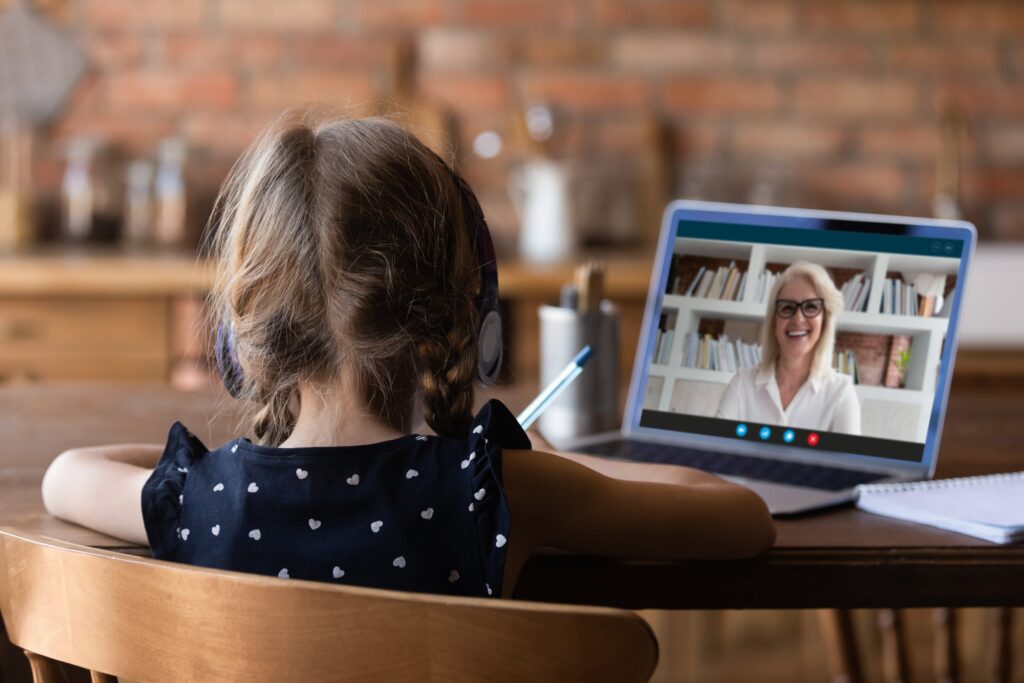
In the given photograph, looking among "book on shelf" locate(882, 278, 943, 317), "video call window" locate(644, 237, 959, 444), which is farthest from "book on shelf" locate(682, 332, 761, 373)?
"book on shelf" locate(882, 278, 943, 317)

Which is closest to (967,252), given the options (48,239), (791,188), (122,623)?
(122,623)

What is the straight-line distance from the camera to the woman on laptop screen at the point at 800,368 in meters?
1.12

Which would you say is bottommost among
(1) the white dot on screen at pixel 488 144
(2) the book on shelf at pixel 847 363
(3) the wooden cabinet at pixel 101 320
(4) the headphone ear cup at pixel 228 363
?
(3) the wooden cabinet at pixel 101 320

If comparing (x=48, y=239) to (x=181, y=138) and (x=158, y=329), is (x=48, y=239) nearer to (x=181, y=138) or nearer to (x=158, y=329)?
(x=181, y=138)

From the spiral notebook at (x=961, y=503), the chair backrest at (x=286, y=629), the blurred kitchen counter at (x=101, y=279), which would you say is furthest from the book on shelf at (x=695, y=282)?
the blurred kitchen counter at (x=101, y=279)

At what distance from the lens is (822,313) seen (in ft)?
3.71

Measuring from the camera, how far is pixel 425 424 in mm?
922

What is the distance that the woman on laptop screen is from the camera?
1122 millimetres

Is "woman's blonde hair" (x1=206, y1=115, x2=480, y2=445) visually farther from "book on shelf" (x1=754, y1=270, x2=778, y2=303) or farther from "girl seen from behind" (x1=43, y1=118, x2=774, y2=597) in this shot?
"book on shelf" (x1=754, y1=270, x2=778, y2=303)

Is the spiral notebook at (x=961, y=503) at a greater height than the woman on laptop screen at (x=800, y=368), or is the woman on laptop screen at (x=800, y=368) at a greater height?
the woman on laptop screen at (x=800, y=368)

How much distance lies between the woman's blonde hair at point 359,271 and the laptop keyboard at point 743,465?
0.29m

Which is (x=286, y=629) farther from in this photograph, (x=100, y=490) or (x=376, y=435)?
(x=100, y=490)

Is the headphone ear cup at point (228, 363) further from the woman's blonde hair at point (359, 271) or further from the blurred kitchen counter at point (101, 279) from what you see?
the blurred kitchen counter at point (101, 279)

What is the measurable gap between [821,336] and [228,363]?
52 cm
